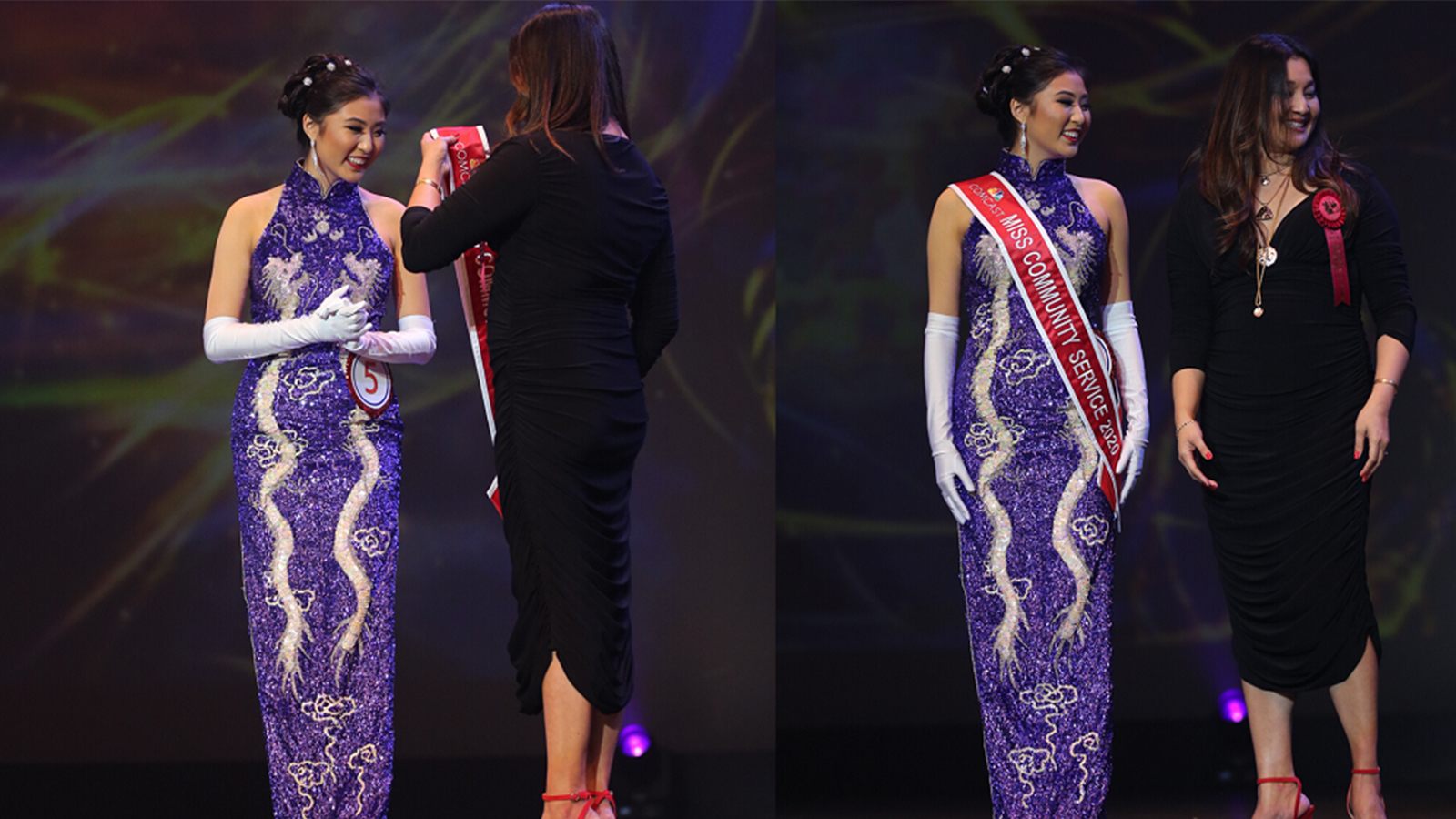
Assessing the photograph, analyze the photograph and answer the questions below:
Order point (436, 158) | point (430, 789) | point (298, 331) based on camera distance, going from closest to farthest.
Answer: point (436, 158)
point (298, 331)
point (430, 789)

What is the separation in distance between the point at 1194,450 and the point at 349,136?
5.87ft

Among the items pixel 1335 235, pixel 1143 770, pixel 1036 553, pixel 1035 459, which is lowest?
pixel 1143 770

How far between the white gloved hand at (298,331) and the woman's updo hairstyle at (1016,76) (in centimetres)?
136

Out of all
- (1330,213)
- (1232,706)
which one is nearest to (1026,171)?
(1330,213)

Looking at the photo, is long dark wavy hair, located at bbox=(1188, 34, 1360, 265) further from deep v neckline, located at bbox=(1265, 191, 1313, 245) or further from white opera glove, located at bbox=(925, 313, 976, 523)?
white opera glove, located at bbox=(925, 313, 976, 523)

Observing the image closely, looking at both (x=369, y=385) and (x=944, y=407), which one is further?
(x=944, y=407)

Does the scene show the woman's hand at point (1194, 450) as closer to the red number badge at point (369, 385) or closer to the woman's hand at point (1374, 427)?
the woman's hand at point (1374, 427)

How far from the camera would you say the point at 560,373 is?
2.37m

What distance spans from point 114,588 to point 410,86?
1.65 m

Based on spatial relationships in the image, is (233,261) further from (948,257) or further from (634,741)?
(634,741)

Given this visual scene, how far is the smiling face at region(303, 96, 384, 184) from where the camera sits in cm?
277

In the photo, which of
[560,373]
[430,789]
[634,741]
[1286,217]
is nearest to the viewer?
[560,373]

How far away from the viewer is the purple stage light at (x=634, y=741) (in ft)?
12.9

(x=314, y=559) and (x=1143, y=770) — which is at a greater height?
(x=314, y=559)
